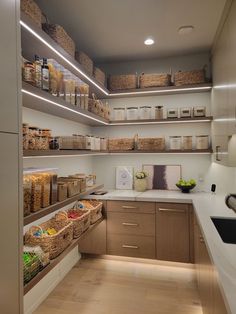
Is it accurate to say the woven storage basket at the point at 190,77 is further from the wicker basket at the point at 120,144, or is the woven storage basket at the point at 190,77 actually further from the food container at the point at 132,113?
the wicker basket at the point at 120,144

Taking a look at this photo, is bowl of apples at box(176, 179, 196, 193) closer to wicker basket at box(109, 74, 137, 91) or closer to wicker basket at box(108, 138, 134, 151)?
wicker basket at box(108, 138, 134, 151)

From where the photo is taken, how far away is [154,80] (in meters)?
3.44

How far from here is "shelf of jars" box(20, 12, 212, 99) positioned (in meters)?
1.75

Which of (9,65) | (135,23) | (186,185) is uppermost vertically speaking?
(135,23)

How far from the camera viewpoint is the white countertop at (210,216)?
112 cm

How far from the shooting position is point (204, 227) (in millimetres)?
1901

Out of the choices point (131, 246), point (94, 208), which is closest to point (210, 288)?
point (94, 208)

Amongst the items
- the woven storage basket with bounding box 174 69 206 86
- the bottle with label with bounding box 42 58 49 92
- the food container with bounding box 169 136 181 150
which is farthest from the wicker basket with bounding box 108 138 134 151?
the bottle with label with bounding box 42 58 49 92

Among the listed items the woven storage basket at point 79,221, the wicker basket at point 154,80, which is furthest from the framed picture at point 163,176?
the woven storage basket at point 79,221

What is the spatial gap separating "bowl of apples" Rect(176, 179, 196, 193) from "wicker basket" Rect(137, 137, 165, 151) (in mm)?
537

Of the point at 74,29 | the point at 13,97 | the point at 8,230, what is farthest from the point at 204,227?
the point at 74,29

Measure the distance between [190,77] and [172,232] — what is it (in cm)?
202

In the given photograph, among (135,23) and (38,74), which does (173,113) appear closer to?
(135,23)

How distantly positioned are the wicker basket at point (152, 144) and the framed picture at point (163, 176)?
39cm
